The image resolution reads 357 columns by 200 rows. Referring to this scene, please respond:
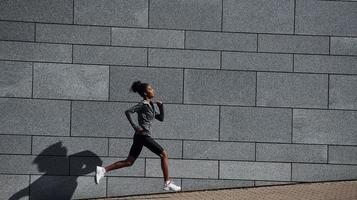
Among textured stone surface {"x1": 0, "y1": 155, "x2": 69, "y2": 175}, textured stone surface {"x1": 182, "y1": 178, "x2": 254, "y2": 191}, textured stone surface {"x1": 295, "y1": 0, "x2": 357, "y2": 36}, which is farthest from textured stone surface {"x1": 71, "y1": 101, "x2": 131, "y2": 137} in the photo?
textured stone surface {"x1": 295, "y1": 0, "x2": 357, "y2": 36}

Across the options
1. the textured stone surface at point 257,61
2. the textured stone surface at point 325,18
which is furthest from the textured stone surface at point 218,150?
the textured stone surface at point 325,18

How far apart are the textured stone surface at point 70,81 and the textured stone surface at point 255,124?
7.07ft

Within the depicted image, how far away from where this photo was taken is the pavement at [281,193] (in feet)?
29.2

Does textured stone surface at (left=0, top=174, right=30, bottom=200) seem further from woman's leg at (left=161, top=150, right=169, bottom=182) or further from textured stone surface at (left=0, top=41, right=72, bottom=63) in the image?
woman's leg at (left=161, top=150, right=169, bottom=182)

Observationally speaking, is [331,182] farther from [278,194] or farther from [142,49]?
[142,49]

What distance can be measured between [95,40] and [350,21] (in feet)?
14.6

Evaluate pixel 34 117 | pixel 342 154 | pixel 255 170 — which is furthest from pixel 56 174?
pixel 342 154

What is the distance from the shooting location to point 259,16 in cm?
976

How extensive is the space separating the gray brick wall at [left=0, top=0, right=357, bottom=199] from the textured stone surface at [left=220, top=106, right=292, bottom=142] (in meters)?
0.02

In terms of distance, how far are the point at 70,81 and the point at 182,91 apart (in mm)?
1920

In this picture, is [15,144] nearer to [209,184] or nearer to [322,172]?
[209,184]

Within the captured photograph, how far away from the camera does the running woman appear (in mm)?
8875

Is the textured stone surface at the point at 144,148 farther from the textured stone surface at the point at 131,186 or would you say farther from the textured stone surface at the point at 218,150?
the textured stone surface at the point at 131,186

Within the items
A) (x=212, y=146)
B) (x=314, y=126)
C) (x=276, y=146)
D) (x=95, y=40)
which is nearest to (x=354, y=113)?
(x=314, y=126)
